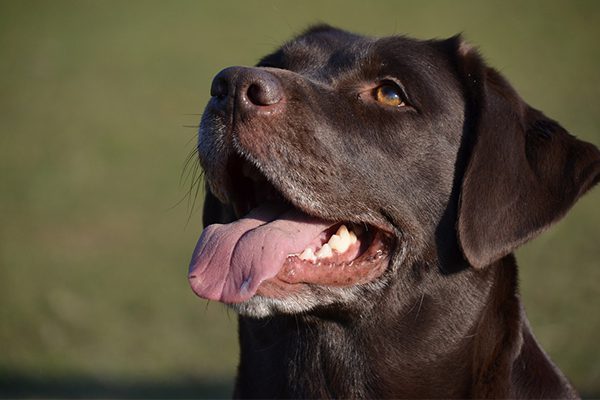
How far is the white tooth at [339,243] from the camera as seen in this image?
3.75 metres

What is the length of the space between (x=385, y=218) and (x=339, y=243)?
0.21m

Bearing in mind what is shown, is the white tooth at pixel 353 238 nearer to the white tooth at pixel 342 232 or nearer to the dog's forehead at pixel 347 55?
the white tooth at pixel 342 232

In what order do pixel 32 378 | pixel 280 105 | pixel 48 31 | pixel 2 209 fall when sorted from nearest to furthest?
pixel 280 105 < pixel 32 378 < pixel 2 209 < pixel 48 31

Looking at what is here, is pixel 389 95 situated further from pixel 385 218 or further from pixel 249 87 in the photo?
pixel 249 87

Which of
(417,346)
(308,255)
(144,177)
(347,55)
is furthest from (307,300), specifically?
(144,177)

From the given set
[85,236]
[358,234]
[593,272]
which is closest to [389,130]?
[358,234]

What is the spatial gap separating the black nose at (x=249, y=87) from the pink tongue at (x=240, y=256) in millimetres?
473

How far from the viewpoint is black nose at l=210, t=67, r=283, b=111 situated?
137 inches

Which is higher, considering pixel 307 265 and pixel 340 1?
pixel 307 265

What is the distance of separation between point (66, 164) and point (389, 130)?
12.4 m

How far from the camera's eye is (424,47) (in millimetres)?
4129

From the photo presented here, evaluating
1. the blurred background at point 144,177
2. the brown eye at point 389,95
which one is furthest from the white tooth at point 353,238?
the blurred background at point 144,177

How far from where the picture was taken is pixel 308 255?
366 centimetres

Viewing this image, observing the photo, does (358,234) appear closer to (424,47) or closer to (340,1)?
(424,47)
